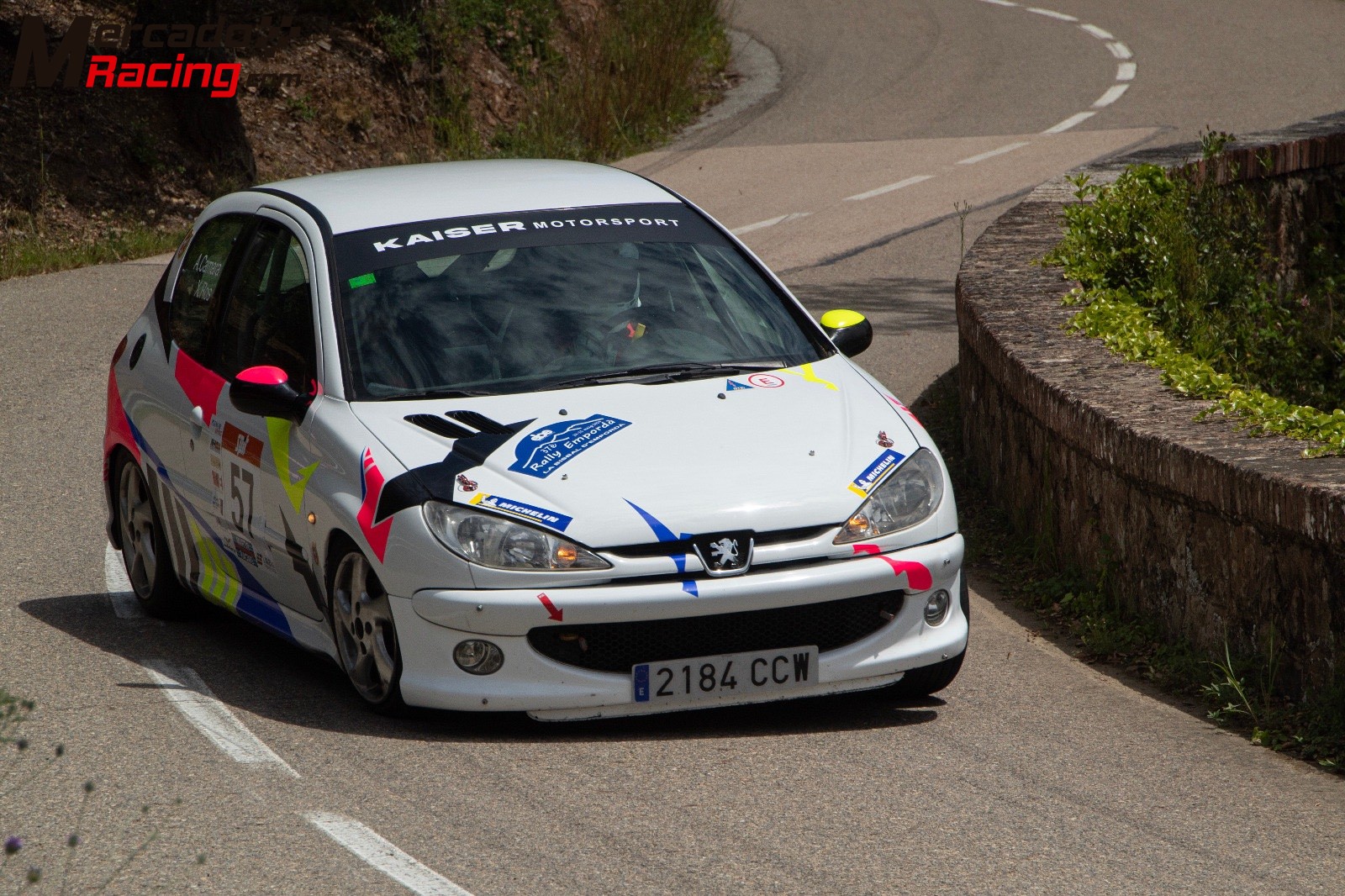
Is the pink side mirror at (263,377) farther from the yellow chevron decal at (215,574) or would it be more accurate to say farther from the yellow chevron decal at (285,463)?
the yellow chevron decal at (215,574)

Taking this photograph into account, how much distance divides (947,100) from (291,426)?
691 inches

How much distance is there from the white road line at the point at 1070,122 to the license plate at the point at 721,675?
15.9 meters

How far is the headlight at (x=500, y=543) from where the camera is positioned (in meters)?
5.31

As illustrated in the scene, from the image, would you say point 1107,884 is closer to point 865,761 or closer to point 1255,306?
point 865,761

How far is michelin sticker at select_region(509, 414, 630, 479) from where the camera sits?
18.2 ft

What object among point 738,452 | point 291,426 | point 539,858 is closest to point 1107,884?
point 539,858

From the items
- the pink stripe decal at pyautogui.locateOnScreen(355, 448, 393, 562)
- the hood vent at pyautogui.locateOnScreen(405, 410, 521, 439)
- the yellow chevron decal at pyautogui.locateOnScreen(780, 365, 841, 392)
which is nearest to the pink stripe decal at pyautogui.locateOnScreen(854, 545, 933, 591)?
the yellow chevron decal at pyautogui.locateOnScreen(780, 365, 841, 392)

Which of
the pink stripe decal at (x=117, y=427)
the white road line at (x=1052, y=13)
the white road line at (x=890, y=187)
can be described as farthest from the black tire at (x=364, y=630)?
the white road line at (x=1052, y=13)

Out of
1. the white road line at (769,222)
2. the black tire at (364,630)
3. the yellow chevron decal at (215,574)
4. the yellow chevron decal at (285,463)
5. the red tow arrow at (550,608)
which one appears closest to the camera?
the red tow arrow at (550,608)

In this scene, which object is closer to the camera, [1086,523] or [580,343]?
[580,343]

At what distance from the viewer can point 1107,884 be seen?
448 centimetres

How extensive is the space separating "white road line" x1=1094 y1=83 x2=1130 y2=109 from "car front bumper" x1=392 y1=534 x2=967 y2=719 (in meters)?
17.2

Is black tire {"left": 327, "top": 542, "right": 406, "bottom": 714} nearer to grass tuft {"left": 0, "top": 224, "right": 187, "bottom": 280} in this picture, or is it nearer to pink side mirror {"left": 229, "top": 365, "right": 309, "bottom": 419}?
pink side mirror {"left": 229, "top": 365, "right": 309, "bottom": 419}

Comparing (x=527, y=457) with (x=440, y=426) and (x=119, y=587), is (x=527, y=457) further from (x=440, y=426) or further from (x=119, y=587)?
(x=119, y=587)
